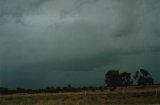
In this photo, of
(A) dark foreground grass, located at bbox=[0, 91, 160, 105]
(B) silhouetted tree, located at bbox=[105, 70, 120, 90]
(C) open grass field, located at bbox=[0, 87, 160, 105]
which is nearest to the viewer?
(A) dark foreground grass, located at bbox=[0, 91, 160, 105]

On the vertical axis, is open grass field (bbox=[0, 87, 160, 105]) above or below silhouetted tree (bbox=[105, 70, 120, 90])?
below

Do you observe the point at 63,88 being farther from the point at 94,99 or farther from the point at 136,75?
the point at 94,99

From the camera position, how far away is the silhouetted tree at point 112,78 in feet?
430

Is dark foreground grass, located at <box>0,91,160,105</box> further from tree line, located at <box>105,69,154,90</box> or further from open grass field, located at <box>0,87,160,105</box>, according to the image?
tree line, located at <box>105,69,154,90</box>

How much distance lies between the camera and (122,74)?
446 ft

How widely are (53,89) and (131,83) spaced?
26340mm

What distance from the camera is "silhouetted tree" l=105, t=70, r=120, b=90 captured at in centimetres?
13102

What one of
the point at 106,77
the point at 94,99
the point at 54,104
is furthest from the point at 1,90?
the point at 54,104

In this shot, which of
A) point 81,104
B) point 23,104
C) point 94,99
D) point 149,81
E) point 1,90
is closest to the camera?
point 81,104

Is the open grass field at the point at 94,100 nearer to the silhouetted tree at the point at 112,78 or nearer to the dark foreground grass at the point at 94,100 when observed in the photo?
the dark foreground grass at the point at 94,100

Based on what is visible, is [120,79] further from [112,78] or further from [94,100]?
[94,100]

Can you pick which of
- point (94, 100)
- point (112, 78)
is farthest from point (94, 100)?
point (112, 78)

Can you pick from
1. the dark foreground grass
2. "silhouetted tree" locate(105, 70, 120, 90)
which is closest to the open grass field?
the dark foreground grass

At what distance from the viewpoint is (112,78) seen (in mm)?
131500
